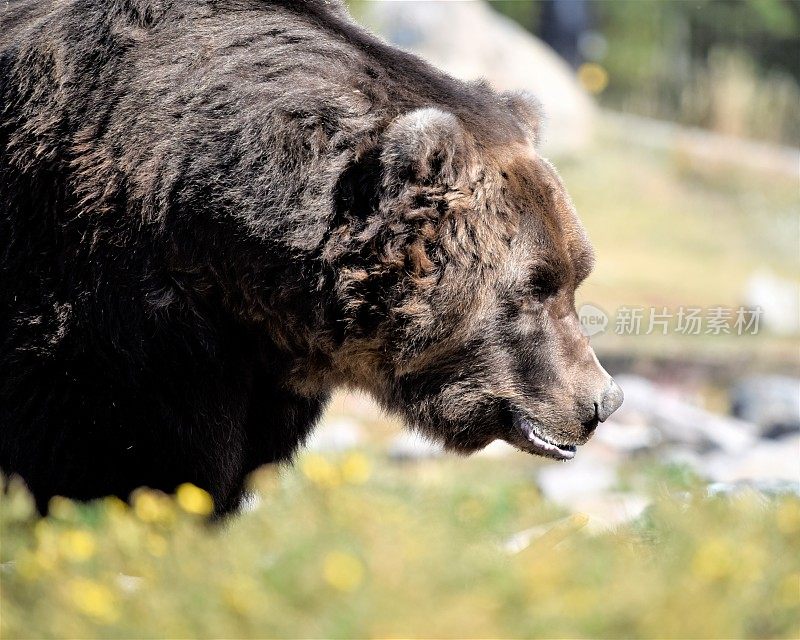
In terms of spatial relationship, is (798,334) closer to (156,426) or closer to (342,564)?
(156,426)

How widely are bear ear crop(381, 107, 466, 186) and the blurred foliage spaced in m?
19.8

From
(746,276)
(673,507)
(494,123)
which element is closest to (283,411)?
(494,123)

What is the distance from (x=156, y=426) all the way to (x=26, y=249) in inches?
30.6

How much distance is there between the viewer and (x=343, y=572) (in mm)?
2543

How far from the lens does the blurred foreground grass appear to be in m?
2.54

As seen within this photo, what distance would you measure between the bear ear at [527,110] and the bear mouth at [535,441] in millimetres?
1108

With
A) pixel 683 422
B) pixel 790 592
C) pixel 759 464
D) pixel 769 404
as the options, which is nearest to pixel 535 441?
pixel 790 592

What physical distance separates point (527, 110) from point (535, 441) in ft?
4.46

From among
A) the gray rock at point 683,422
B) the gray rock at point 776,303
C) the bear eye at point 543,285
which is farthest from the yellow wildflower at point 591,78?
the bear eye at point 543,285

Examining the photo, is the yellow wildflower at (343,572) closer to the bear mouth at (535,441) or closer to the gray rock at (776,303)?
the bear mouth at (535,441)

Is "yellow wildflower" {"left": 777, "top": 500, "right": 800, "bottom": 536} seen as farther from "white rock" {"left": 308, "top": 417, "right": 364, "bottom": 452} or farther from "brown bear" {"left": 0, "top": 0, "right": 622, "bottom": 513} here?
"white rock" {"left": 308, "top": 417, "right": 364, "bottom": 452}

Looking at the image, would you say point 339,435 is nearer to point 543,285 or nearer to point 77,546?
point 543,285

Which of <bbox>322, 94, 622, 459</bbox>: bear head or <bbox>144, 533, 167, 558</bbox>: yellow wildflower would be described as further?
<bbox>322, 94, 622, 459</bbox>: bear head

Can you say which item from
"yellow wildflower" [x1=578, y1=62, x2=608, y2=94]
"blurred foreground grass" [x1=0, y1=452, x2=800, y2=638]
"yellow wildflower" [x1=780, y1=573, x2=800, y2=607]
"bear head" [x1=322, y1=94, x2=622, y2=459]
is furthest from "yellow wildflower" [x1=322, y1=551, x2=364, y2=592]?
"yellow wildflower" [x1=578, y1=62, x2=608, y2=94]
